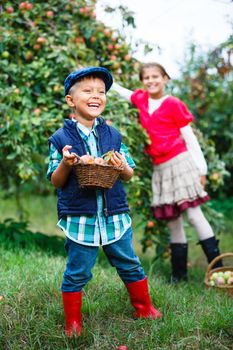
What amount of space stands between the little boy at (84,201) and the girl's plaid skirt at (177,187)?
1343 mm

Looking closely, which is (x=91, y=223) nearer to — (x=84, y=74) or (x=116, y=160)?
(x=116, y=160)

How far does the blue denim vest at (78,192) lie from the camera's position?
256 centimetres

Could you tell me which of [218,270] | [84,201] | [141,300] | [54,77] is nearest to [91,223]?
[84,201]

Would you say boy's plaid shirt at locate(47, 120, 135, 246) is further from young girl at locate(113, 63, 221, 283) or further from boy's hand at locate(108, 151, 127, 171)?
young girl at locate(113, 63, 221, 283)

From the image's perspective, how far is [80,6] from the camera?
4523mm

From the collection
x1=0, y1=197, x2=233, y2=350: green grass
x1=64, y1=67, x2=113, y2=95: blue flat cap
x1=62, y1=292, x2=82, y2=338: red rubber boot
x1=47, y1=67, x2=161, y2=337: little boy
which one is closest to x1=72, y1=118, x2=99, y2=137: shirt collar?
x1=47, y1=67, x2=161, y2=337: little boy

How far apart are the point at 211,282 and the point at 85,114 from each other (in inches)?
67.4

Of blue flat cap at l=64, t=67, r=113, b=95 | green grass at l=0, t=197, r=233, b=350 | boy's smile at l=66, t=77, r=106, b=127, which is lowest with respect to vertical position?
green grass at l=0, t=197, r=233, b=350

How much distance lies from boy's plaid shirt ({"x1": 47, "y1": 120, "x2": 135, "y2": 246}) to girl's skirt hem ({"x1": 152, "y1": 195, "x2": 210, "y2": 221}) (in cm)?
137

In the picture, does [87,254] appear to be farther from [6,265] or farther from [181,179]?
[181,179]

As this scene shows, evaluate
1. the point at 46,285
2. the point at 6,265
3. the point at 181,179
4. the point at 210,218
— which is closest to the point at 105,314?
the point at 46,285

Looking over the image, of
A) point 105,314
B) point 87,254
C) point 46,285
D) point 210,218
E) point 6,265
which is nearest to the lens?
point 87,254

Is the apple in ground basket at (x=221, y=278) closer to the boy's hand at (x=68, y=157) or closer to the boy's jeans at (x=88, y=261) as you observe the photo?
the boy's jeans at (x=88, y=261)

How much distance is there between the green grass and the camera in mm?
2537
